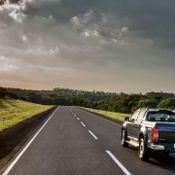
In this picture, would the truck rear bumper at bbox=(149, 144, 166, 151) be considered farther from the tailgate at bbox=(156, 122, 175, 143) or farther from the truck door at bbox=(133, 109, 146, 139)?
the truck door at bbox=(133, 109, 146, 139)

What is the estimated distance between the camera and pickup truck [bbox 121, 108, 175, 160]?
1164 centimetres

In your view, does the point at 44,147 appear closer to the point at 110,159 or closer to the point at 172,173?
the point at 110,159

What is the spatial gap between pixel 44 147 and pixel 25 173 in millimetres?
6025

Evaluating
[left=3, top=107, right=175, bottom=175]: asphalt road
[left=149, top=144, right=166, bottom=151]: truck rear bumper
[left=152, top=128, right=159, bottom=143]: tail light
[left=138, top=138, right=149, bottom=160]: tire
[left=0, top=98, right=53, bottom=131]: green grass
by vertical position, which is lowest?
[left=0, top=98, right=53, bottom=131]: green grass

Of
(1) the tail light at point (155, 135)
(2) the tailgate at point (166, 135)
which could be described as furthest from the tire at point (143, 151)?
(2) the tailgate at point (166, 135)

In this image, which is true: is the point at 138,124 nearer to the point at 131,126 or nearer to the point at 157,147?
the point at 131,126

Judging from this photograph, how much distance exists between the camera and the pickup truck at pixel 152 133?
458 inches

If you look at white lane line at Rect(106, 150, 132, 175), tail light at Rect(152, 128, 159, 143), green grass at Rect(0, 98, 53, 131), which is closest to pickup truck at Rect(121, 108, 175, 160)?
tail light at Rect(152, 128, 159, 143)

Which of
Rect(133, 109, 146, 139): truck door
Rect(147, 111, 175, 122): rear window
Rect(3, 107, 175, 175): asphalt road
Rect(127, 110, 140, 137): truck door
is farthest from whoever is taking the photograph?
Rect(127, 110, 140, 137): truck door

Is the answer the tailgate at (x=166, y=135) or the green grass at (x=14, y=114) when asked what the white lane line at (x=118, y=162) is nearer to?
the tailgate at (x=166, y=135)

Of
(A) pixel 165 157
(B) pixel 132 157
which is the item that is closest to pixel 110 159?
(B) pixel 132 157

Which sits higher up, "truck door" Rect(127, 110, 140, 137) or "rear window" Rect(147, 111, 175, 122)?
"rear window" Rect(147, 111, 175, 122)

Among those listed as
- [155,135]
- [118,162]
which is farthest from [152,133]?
[118,162]

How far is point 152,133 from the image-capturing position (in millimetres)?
11812
